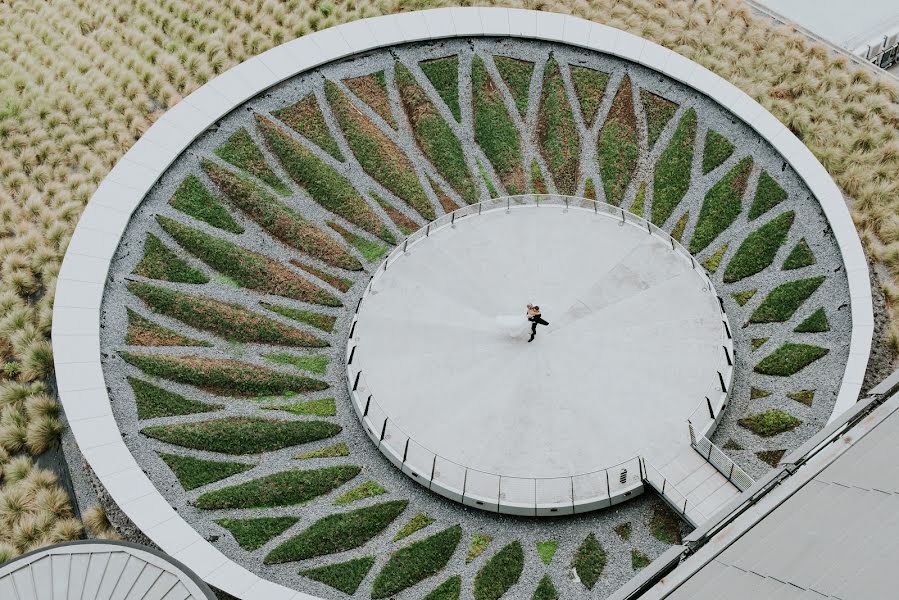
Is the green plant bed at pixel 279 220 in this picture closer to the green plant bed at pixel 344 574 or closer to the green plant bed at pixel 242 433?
the green plant bed at pixel 242 433

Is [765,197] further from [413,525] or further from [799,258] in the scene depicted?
[413,525]

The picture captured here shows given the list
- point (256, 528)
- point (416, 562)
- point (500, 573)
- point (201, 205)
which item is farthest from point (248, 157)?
point (500, 573)

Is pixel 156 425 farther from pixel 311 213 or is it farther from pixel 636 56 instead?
pixel 636 56

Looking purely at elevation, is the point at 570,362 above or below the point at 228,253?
below

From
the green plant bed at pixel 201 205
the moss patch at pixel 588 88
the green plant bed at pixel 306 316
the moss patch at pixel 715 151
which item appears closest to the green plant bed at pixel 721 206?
the moss patch at pixel 715 151

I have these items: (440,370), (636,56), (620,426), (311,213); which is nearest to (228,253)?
(311,213)

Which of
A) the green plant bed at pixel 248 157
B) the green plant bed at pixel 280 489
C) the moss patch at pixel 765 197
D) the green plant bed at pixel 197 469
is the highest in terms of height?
the green plant bed at pixel 248 157
